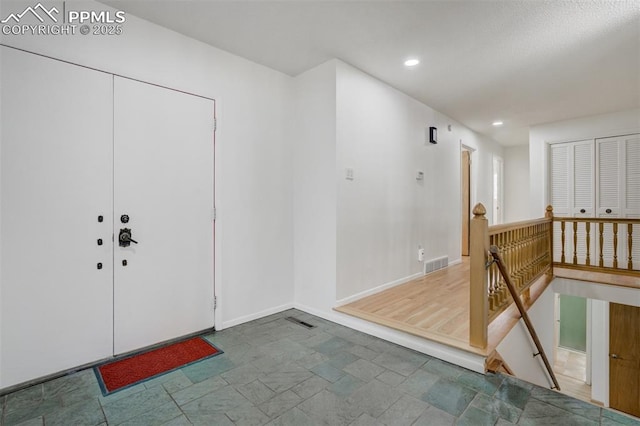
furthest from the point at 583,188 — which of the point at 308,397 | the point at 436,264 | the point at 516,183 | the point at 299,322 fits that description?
the point at 308,397

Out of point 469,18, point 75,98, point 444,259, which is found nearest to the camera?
point 75,98

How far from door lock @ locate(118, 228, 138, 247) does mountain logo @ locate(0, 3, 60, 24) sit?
5.14ft

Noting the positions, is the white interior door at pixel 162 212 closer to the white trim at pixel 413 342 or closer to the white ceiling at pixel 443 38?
the white ceiling at pixel 443 38

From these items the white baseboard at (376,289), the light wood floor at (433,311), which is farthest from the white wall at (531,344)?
the white baseboard at (376,289)

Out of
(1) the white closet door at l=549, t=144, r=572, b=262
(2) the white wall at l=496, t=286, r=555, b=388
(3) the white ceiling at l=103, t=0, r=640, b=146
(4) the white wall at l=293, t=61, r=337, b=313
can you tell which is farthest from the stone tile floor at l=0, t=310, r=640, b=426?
(1) the white closet door at l=549, t=144, r=572, b=262

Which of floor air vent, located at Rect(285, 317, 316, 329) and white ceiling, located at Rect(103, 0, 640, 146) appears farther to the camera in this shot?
floor air vent, located at Rect(285, 317, 316, 329)

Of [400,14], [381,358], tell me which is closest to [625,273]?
[381,358]

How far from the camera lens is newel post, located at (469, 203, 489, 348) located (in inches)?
90.4

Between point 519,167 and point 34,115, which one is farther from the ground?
point 519,167

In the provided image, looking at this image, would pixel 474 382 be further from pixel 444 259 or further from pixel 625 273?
pixel 625 273

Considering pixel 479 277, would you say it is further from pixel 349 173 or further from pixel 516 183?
pixel 516 183

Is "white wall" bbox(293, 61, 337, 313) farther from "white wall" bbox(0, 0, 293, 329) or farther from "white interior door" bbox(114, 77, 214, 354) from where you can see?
"white interior door" bbox(114, 77, 214, 354)

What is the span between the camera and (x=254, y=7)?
241cm

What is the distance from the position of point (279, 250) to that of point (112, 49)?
2.41m
